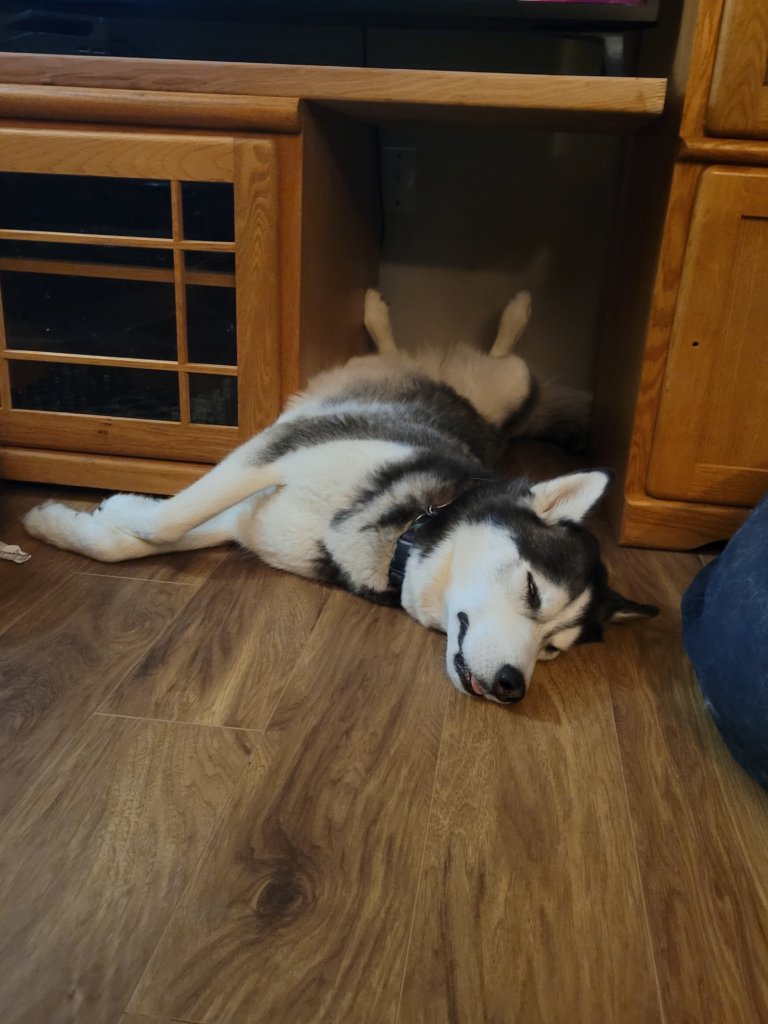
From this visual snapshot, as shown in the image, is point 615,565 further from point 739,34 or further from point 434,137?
Result: point 434,137

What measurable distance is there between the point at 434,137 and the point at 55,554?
187 cm

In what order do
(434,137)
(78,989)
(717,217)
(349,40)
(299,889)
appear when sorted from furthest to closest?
1. (434,137)
2. (349,40)
3. (717,217)
4. (299,889)
5. (78,989)

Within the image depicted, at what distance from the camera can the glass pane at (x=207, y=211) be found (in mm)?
1842

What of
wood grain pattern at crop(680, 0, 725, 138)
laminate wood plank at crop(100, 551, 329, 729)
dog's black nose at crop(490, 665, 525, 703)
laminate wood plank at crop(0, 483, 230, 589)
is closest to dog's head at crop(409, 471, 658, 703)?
dog's black nose at crop(490, 665, 525, 703)

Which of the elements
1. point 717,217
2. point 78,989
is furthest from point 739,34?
point 78,989

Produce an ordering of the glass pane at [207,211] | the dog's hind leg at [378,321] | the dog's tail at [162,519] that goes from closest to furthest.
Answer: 1. the dog's tail at [162,519]
2. the glass pane at [207,211]
3. the dog's hind leg at [378,321]

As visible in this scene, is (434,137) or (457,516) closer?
(457,516)

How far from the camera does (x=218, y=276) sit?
6.33ft

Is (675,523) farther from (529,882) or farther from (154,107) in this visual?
(154,107)

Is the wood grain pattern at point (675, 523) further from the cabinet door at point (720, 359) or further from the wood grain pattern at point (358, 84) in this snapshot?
the wood grain pattern at point (358, 84)

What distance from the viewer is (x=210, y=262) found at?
1.92 metres

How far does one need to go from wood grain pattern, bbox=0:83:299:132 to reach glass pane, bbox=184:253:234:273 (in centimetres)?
27

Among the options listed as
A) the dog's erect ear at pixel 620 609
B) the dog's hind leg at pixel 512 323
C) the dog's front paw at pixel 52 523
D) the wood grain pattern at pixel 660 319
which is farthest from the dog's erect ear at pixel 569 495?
the dog's hind leg at pixel 512 323

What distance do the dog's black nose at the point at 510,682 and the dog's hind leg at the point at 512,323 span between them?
156 centimetres
